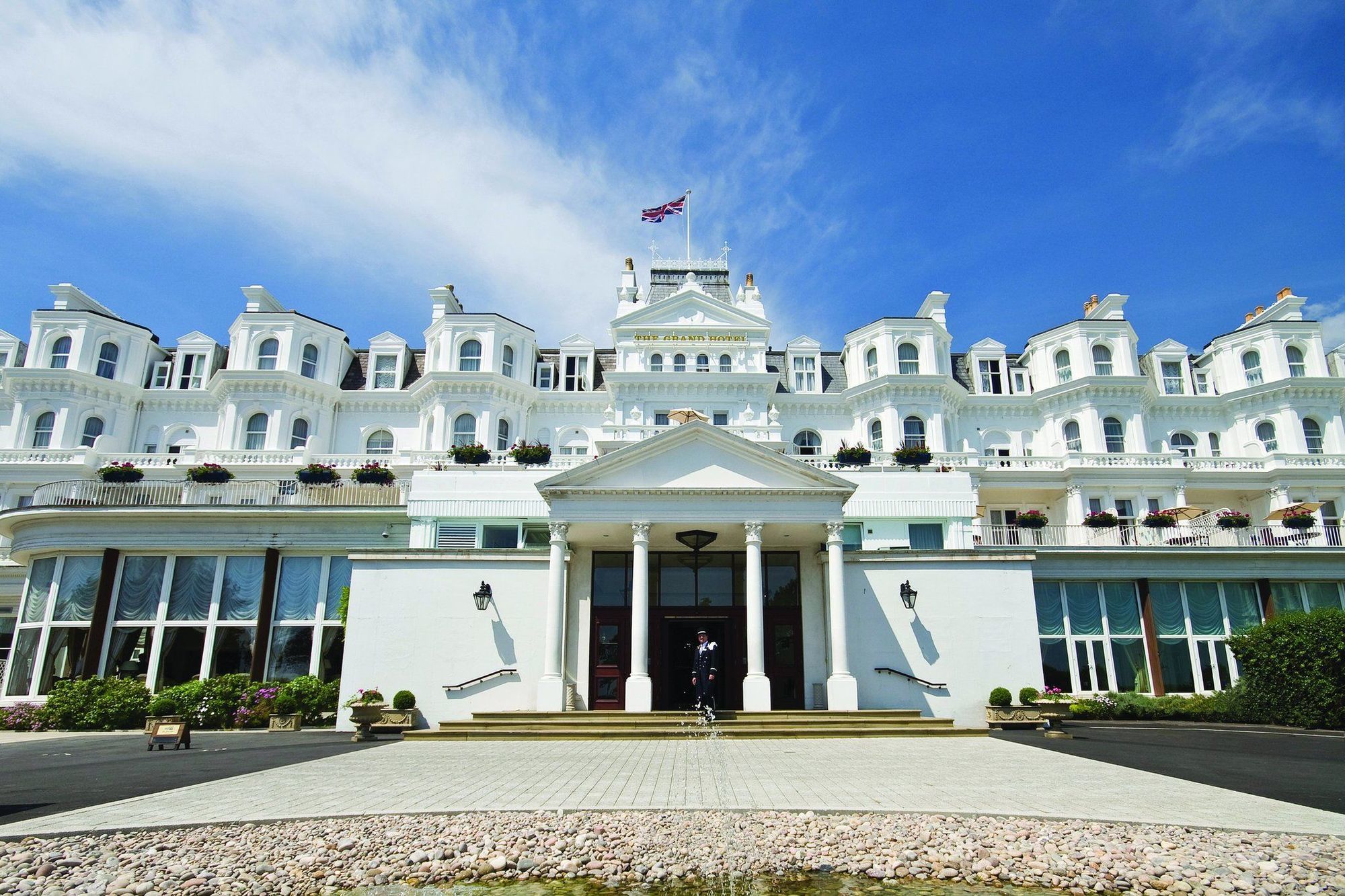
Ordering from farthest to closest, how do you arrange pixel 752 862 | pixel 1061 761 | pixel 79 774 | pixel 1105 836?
1. pixel 1061 761
2. pixel 79 774
3. pixel 1105 836
4. pixel 752 862

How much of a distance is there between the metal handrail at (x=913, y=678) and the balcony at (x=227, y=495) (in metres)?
15.7

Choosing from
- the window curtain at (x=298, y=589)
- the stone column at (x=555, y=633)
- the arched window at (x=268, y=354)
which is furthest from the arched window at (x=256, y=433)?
the stone column at (x=555, y=633)

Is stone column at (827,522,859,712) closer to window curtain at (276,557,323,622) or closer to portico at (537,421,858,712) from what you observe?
portico at (537,421,858,712)

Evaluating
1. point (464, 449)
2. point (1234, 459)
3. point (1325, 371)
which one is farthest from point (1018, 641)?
point (1325, 371)

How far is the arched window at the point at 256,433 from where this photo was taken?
35.8 m

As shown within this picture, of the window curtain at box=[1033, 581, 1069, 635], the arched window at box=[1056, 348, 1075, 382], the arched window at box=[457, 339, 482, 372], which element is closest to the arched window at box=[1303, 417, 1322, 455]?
the arched window at box=[1056, 348, 1075, 382]

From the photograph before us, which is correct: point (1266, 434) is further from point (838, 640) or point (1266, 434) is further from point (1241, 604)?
point (838, 640)

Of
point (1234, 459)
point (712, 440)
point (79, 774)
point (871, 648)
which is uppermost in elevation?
point (1234, 459)

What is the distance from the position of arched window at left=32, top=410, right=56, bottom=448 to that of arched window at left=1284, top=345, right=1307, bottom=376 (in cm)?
5688

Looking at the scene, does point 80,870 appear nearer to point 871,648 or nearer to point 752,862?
point 752,862

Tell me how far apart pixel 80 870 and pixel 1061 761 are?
13.5 metres

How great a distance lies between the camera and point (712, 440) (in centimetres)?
2000

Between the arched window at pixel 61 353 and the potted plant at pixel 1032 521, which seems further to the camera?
the arched window at pixel 61 353

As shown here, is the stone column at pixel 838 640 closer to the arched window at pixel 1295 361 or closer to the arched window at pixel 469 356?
the arched window at pixel 469 356
